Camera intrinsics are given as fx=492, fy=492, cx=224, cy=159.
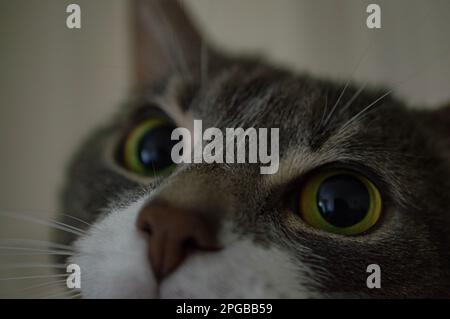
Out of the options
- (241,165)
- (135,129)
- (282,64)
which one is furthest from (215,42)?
(241,165)

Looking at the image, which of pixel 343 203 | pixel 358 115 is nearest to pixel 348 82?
pixel 358 115

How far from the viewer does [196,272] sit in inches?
21.8

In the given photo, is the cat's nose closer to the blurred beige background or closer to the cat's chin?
the cat's chin

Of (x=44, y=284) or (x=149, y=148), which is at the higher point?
(x=149, y=148)

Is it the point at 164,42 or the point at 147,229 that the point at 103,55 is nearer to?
the point at 164,42

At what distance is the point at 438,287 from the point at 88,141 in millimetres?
660

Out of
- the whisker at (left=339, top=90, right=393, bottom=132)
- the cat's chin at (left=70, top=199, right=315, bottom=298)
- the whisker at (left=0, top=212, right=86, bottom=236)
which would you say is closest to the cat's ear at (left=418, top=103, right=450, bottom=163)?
the whisker at (left=339, top=90, right=393, bottom=132)

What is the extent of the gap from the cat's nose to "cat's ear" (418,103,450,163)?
1.48 ft

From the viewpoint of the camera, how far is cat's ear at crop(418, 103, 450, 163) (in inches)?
32.0

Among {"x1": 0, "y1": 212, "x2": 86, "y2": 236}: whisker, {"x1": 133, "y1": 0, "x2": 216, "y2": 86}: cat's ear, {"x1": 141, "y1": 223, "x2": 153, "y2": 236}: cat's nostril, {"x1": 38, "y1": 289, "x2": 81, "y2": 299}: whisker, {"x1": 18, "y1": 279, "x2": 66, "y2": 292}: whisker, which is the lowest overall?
{"x1": 38, "y1": 289, "x2": 81, "y2": 299}: whisker

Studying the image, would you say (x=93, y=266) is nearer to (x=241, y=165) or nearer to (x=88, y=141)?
(x=241, y=165)

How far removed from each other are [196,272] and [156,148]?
25cm

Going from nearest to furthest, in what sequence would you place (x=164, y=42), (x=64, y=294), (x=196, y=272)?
(x=196, y=272) → (x=64, y=294) → (x=164, y=42)
